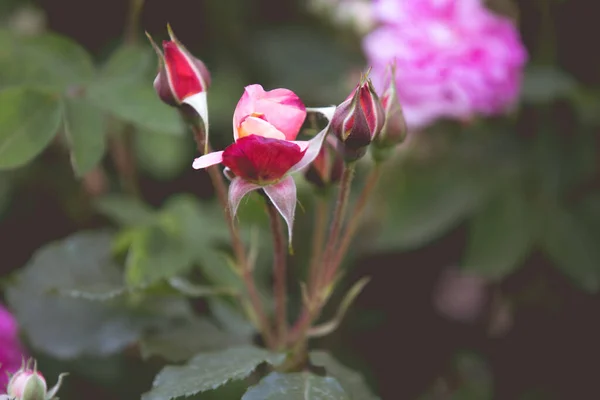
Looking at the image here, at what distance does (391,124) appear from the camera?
21.0 inches

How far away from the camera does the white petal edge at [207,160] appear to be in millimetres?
447

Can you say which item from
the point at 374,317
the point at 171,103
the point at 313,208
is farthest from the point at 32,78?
the point at 374,317

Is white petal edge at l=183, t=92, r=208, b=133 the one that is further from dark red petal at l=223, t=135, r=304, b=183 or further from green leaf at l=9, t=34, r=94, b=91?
green leaf at l=9, t=34, r=94, b=91

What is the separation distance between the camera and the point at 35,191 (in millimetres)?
1065

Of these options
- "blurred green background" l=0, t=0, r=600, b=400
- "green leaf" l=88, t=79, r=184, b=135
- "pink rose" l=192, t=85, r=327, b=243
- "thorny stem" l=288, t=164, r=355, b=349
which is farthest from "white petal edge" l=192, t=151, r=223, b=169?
"blurred green background" l=0, t=0, r=600, b=400

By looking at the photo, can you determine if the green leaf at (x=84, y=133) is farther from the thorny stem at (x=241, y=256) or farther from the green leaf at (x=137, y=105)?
the thorny stem at (x=241, y=256)

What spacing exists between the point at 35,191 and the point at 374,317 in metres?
0.54

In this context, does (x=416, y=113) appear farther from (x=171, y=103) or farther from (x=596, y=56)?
(x=171, y=103)

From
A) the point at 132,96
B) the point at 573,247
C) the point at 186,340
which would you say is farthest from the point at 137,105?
the point at 573,247

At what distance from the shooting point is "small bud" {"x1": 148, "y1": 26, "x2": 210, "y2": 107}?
0.49m

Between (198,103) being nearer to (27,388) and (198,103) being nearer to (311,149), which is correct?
(311,149)

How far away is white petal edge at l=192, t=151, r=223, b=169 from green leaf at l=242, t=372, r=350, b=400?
17 centimetres

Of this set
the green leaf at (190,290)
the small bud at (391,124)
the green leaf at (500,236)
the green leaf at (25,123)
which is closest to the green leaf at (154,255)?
the green leaf at (190,290)

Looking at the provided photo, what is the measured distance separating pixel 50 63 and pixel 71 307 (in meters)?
0.26
